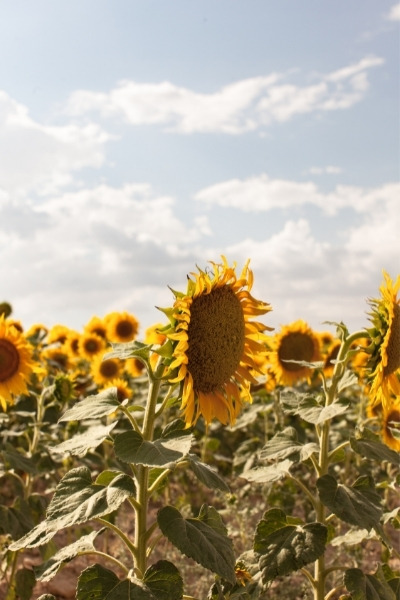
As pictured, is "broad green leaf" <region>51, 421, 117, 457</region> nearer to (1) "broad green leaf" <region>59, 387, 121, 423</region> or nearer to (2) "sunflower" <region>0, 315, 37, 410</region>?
(1) "broad green leaf" <region>59, 387, 121, 423</region>

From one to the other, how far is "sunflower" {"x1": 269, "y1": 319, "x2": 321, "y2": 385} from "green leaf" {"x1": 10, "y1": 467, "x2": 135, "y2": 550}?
3.37m

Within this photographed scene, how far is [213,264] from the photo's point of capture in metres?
2.66

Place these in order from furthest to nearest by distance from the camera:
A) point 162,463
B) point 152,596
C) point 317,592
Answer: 1. point 317,592
2. point 152,596
3. point 162,463

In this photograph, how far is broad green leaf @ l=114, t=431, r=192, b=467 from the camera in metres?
2.17

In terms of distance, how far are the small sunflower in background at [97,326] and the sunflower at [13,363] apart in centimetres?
404

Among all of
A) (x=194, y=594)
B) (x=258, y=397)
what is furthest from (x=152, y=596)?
(x=258, y=397)

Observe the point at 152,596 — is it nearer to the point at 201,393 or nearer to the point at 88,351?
the point at 201,393

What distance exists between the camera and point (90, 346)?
8.22 metres

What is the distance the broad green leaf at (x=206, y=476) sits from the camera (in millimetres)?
2344

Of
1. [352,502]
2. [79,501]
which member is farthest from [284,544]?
[79,501]

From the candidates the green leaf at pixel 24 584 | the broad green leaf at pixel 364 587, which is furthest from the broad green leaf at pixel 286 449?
the green leaf at pixel 24 584

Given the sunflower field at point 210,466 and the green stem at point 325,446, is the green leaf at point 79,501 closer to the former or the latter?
the sunflower field at point 210,466

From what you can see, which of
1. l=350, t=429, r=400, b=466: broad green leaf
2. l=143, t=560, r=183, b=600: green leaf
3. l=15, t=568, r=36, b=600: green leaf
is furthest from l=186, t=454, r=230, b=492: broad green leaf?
l=15, t=568, r=36, b=600: green leaf

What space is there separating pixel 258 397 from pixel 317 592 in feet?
11.7
